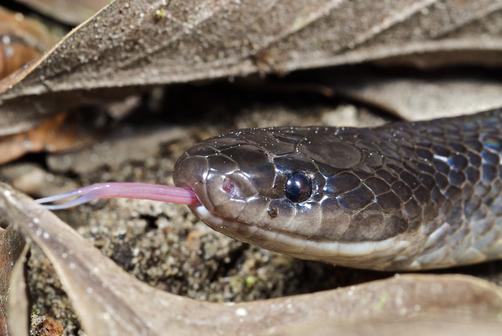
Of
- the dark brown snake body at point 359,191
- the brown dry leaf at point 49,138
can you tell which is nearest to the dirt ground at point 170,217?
the brown dry leaf at point 49,138

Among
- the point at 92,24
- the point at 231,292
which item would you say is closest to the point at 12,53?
the point at 92,24

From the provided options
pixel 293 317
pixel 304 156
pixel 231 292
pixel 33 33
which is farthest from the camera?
pixel 33 33

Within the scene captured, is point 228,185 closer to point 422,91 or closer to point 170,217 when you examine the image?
point 170,217

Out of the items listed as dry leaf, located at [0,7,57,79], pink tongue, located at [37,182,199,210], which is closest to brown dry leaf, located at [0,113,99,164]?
dry leaf, located at [0,7,57,79]

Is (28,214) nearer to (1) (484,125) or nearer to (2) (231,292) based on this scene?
(2) (231,292)

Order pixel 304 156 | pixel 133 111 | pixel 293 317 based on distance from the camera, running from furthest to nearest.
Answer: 1. pixel 133 111
2. pixel 304 156
3. pixel 293 317

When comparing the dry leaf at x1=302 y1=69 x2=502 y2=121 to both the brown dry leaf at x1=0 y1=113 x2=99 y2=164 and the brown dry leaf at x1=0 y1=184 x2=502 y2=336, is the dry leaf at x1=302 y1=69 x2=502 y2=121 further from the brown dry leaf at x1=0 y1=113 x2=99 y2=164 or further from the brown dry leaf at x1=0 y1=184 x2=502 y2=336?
the brown dry leaf at x1=0 y1=184 x2=502 y2=336

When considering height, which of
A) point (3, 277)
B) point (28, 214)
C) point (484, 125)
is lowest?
point (3, 277)

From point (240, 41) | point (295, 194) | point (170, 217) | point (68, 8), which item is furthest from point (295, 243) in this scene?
point (68, 8)

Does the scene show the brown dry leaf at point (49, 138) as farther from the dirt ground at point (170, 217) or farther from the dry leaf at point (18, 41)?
the dry leaf at point (18, 41)
